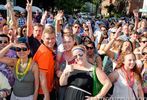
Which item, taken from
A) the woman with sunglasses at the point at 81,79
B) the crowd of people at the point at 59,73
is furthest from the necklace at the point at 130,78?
the woman with sunglasses at the point at 81,79

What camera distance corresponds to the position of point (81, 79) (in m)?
4.46

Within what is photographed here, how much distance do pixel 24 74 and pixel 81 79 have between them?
766 millimetres

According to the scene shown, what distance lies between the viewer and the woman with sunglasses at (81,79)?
4.42 m

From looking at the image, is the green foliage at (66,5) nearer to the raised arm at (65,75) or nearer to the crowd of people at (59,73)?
the crowd of people at (59,73)

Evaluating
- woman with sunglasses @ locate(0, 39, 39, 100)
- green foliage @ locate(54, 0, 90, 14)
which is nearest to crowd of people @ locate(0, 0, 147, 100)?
woman with sunglasses @ locate(0, 39, 39, 100)

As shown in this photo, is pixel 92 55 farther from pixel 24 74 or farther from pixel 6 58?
pixel 6 58

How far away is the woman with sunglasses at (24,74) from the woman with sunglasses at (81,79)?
0.41 metres

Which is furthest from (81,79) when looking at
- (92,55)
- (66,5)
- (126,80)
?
(66,5)

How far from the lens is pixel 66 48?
16.8 ft

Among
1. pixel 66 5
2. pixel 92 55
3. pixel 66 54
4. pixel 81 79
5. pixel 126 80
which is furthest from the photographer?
pixel 66 5

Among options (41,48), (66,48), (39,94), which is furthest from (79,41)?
(39,94)

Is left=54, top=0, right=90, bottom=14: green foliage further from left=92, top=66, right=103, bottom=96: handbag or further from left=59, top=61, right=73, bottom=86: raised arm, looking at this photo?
left=92, top=66, right=103, bottom=96: handbag

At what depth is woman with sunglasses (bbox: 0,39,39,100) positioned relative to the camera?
4.62 meters

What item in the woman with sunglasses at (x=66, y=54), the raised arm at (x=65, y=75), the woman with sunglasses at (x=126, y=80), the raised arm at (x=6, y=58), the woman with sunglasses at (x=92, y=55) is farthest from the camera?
the woman with sunglasses at (x=92, y=55)
